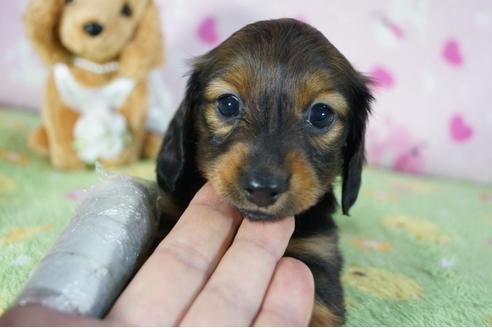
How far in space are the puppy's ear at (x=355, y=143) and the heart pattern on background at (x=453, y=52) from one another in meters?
1.91

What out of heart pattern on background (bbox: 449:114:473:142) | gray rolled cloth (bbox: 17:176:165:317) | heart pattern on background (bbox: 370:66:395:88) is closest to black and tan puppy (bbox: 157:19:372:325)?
gray rolled cloth (bbox: 17:176:165:317)

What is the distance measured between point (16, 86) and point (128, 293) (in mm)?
3058

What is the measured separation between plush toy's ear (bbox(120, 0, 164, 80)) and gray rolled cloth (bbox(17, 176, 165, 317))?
129cm

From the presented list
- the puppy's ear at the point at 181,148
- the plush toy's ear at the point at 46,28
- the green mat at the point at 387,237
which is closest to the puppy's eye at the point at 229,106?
the puppy's ear at the point at 181,148

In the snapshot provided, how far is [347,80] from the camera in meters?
1.63

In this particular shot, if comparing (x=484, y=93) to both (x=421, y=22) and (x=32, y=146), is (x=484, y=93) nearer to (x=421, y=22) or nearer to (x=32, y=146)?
(x=421, y=22)

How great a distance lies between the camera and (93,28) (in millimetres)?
2504

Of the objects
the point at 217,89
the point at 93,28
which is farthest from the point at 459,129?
the point at 217,89

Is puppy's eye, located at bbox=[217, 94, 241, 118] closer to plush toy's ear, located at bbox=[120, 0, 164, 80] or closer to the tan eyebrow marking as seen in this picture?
the tan eyebrow marking

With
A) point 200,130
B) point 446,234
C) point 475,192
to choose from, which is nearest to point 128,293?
point 200,130

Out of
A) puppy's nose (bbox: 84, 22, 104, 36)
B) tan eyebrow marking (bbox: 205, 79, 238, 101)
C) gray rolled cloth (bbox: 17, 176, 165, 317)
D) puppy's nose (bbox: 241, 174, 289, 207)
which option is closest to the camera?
gray rolled cloth (bbox: 17, 176, 165, 317)

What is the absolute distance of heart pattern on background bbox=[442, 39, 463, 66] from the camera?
3.44 meters

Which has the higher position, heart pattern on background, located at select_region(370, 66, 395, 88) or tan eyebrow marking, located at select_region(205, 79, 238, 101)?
tan eyebrow marking, located at select_region(205, 79, 238, 101)

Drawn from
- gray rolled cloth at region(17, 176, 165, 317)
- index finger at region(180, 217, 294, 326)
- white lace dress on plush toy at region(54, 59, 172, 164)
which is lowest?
white lace dress on plush toy at region(54, 59, 172, 164)
